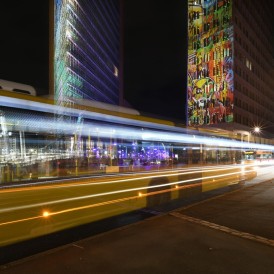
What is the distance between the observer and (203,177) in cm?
1480

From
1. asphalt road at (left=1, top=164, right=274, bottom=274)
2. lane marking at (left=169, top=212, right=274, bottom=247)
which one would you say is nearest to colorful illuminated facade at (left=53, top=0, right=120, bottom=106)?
lane marking at (left=169, top=212, right=274, bottom=247)

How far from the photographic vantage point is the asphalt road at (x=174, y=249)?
4934 millimetres

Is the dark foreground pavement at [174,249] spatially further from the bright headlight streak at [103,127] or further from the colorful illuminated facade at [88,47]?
the colorful illuminated facade at [88,47]

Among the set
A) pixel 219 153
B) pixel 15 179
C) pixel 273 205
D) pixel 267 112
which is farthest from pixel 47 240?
pixel 267 112

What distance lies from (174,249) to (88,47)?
68.5 m

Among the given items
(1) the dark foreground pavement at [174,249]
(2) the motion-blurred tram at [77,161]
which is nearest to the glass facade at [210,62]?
(2) the motion-blurred tram at [77,161]

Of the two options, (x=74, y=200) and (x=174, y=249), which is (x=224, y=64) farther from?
(x=174, y=249)

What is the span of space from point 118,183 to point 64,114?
9.80 ft

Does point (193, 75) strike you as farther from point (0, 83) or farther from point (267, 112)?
point (0, 83)

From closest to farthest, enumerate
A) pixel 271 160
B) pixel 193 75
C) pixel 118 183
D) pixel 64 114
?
pixel 64 114, pixel 118 183, pixel 271 160, pixel 193 75

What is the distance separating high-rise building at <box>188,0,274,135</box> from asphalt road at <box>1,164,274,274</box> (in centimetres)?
6247

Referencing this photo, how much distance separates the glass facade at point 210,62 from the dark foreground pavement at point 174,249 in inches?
2483

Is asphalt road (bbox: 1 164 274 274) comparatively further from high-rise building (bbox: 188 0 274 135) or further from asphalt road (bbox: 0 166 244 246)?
high-rise building (bbox: 188 0 274 135)

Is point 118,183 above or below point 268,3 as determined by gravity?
below
